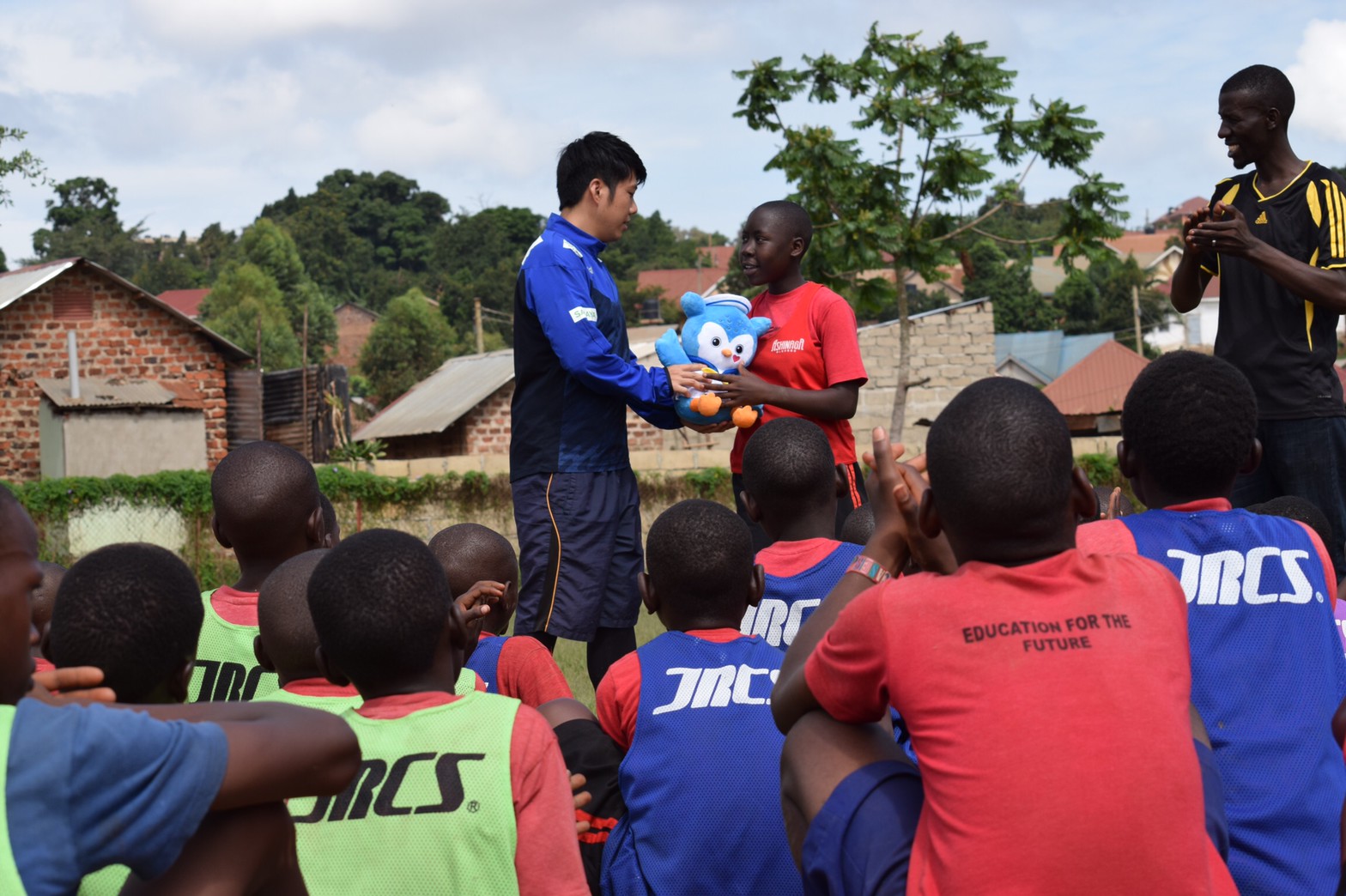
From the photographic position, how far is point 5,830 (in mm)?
1554

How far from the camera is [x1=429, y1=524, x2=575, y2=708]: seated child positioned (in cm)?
327

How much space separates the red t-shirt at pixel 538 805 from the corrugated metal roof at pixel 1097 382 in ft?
96.6

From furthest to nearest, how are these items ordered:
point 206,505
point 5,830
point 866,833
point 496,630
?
point 206,505, point 496,630, point 866,833, point 5,830

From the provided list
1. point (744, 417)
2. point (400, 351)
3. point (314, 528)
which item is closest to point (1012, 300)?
point (400, 351)

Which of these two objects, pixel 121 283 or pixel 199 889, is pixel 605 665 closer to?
pixel 199 889

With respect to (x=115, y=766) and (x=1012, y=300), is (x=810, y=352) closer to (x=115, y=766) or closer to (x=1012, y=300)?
(x=115, y=766)

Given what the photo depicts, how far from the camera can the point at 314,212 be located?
292 feet

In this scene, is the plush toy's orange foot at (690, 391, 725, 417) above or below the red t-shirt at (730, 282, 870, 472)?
below

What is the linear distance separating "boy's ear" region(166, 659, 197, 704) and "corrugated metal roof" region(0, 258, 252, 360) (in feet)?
65.3

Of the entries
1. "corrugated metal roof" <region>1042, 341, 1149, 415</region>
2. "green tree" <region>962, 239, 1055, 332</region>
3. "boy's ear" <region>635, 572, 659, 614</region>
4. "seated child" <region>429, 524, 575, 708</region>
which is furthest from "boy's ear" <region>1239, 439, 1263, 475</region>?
"green tree" <region>962, 239, 1055, 332</region>

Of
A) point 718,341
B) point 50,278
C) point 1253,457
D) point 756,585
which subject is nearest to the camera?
point 1253,457

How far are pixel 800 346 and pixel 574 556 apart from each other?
54.0 inches

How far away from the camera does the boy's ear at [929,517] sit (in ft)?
7.16

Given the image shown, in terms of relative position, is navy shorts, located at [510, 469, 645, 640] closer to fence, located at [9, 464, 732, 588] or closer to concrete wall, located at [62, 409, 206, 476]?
fence, located at [9, 464, 732, 588]
